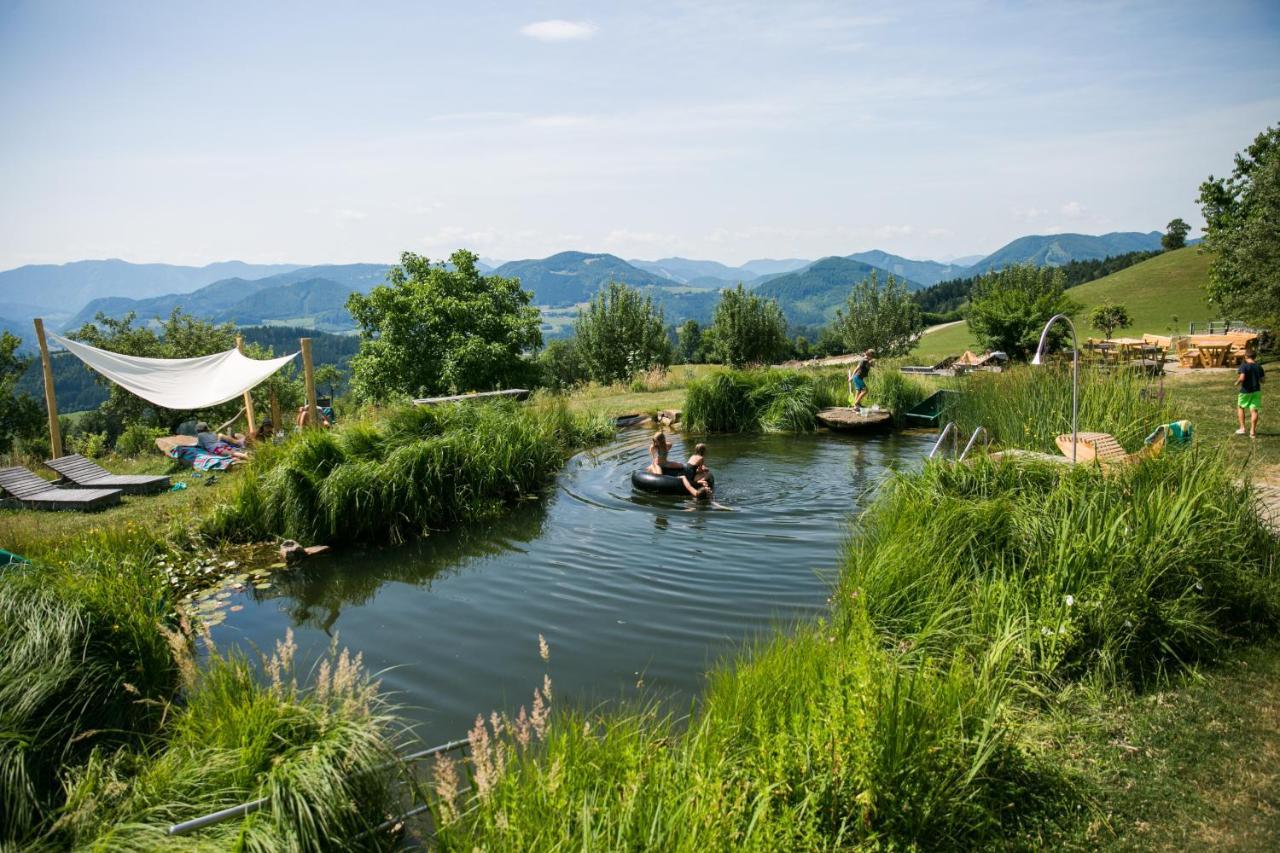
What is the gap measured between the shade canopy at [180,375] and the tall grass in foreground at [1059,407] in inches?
487

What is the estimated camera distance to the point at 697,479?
12203mm

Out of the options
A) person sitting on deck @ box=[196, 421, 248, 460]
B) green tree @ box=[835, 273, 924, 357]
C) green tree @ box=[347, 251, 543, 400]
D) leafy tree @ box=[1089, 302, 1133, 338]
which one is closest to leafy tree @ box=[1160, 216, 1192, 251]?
leafy tree @ box=[1089, 302, 1133, 338]

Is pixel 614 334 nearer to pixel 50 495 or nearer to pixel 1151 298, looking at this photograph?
pixel 50 495

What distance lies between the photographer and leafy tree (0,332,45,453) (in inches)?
1128

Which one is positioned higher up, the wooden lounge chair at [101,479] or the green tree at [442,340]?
the green tree at [442,340]

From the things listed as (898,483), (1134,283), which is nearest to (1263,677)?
(898,483)

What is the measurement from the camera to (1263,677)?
5418 millimetres

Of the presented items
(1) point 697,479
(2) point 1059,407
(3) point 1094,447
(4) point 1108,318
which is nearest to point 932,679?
(3) point 1094,447

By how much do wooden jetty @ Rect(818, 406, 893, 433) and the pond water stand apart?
4331 mm

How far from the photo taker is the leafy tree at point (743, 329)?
106 feet

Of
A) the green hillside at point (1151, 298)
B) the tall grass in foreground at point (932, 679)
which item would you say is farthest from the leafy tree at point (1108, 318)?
the tall grass in foreground at point (932, 679)

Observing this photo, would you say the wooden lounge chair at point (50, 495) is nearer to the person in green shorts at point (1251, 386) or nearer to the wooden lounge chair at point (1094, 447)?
the wooden lounge chair at point (1094, 447)

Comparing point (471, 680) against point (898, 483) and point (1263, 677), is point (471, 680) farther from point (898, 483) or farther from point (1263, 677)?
point (1263, 677)

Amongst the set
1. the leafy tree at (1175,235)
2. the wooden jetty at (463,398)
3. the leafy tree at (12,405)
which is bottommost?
the leafy tree at (12,405)
